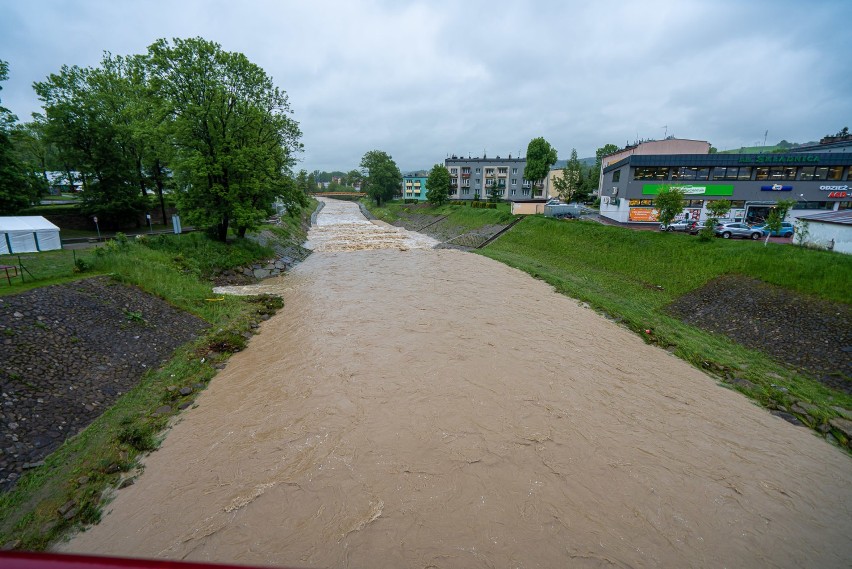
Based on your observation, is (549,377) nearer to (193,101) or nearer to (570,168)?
(193,101)

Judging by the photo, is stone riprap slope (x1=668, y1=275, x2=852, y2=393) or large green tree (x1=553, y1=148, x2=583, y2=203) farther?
large green tree (x1=553, y1=148, x2=583, y2=203)

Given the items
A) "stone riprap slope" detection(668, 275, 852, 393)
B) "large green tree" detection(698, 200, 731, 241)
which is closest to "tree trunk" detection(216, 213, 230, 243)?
"stone riprap slope" detection(668, 275, 852, 393)

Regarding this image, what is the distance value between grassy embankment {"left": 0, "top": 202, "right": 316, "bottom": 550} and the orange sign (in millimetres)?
42213

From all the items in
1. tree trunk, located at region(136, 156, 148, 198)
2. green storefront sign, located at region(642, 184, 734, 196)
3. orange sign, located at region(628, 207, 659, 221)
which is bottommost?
orange sign, located at region(628, 207, 659, 221)

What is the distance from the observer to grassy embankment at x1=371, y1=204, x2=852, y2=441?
548 inches

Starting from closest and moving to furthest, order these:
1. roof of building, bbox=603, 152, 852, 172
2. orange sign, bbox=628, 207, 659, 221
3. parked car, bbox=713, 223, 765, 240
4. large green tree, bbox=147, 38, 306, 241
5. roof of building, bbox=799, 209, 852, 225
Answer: roof of building, bbox=799, 209, 852, 225 < large green tree, bbox=147, 38, 306, 241 < parked car, bbox=713, 223, 765, 240 < roof of building, bbox=603, 152, 852, 172 < orange sign, bbox=628, 207, 659, 221

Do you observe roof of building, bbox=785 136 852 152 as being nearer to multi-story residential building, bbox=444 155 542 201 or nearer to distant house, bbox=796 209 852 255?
distant house, bbox=796 209 852 255

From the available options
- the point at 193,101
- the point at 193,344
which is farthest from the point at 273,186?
the point at 193,344

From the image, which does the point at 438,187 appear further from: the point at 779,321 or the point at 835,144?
the point at 779,321

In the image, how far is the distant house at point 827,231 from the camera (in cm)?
2121

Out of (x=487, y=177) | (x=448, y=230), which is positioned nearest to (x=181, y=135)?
(x=448, y=230)

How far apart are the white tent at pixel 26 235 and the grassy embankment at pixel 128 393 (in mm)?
1652

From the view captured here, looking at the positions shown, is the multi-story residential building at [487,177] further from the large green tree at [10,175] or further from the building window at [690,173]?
the large green tree at [10,175]

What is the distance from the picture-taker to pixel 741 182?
150 feet
